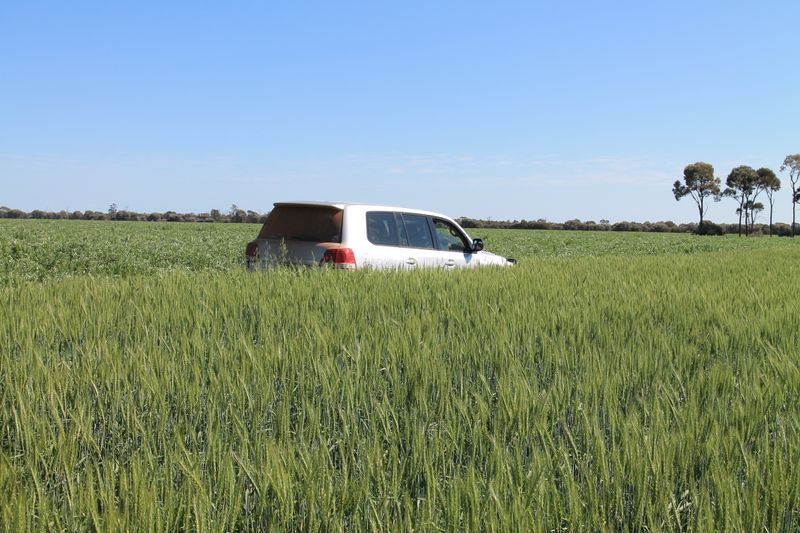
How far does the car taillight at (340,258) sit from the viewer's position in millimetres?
9461

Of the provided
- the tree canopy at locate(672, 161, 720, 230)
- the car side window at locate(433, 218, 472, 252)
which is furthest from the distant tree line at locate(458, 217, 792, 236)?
the car side window at locate(433, 218, 472, 252)

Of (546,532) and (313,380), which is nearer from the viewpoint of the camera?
(546,532)

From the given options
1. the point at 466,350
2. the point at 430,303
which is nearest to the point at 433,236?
the point at 430,303

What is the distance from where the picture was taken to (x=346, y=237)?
9492 mm

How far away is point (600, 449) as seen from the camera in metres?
2.74

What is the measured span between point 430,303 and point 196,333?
2.98 m

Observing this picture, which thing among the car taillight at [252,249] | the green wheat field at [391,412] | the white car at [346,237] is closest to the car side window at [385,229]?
the white car at [346,237]

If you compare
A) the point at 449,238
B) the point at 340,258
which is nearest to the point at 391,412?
the point at 340,258

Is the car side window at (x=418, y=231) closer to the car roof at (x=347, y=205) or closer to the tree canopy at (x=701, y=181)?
the car roof at (x=347, y=205)

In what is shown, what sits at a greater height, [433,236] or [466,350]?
[433,236]

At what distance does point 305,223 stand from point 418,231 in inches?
81.4

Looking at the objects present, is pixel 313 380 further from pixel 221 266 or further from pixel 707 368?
pixel 221 266

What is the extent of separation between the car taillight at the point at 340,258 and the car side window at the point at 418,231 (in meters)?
1.35

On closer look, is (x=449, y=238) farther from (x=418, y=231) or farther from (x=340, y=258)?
(x=340, y=258)
